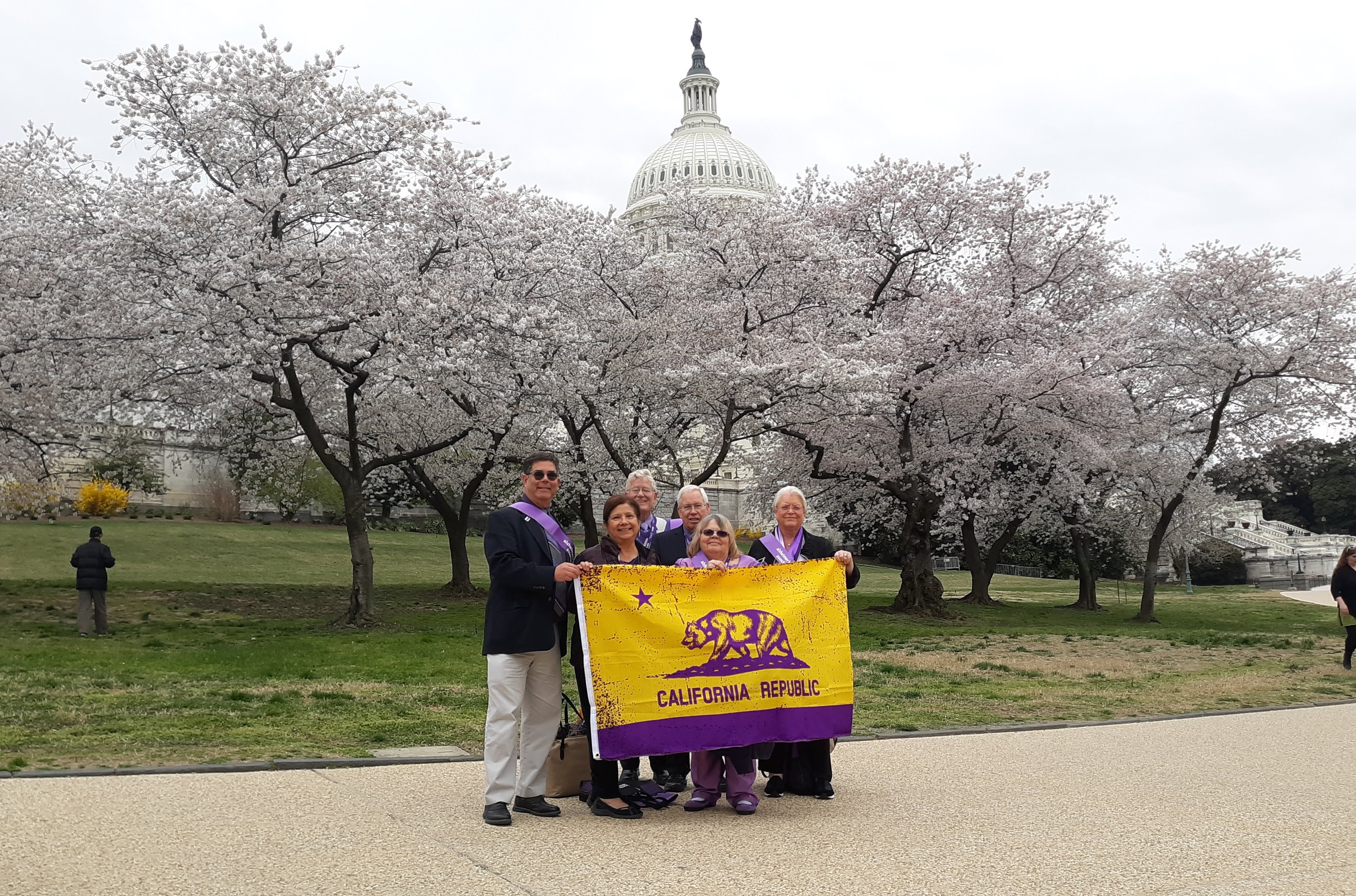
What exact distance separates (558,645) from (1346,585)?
546 inches

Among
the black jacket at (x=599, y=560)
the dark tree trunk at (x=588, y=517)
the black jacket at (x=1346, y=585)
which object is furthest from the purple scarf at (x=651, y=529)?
Answer: the dark tree trunk at (x=588, y=517)

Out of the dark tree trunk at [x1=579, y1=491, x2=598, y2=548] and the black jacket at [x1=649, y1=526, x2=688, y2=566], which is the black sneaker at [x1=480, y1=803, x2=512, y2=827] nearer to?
the black jacket at [x1=649, y1=526, x2=688, y2=566]

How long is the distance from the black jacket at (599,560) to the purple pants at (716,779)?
96 cm

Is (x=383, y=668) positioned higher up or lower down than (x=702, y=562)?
lower down

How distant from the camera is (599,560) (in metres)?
7.68

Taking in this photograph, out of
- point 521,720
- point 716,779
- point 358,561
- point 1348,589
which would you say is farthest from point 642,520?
point 358,561

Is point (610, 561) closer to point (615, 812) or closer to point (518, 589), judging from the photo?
point (518, 589)

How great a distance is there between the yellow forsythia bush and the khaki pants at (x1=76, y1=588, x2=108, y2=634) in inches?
1709

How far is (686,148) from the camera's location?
398ft

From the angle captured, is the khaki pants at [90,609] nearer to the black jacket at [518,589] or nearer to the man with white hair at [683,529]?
the man with white hair at [683,529]

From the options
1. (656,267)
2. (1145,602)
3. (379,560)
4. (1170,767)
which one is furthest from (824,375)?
(379,560)

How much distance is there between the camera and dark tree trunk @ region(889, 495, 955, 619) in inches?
1255

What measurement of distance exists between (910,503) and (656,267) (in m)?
9.20

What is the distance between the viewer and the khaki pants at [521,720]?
706 centimetres
